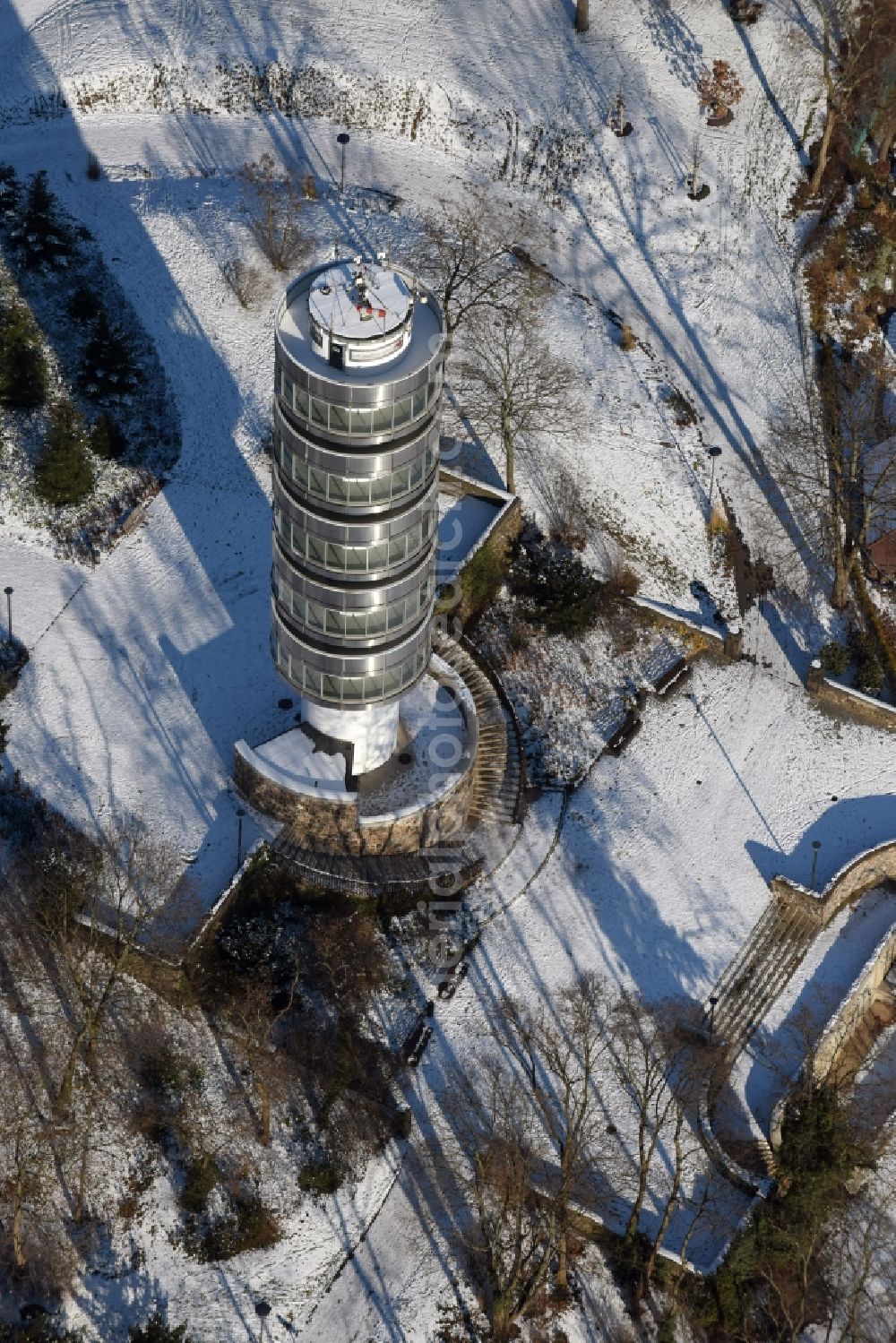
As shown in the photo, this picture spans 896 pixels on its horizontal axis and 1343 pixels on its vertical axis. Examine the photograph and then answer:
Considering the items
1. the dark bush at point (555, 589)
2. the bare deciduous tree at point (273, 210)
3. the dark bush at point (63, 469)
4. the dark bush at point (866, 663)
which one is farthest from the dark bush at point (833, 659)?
the dark bush at point (63, 469)

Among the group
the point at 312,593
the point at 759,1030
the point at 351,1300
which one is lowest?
the point at 351,1300

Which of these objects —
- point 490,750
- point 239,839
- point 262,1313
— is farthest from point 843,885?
point 262,1313

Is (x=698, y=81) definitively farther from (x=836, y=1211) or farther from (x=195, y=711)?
(x=836, y=1211)

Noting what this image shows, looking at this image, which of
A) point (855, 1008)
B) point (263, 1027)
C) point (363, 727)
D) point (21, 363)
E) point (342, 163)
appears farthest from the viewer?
point (342, 163)

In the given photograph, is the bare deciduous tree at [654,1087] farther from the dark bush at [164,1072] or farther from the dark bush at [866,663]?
the dark bush at [866,663]

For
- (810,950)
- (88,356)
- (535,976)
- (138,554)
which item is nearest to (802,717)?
(810,950)

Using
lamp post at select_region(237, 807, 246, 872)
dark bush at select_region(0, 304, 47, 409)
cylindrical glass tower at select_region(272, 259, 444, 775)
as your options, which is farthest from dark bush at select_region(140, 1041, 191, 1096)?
dark bush at select_region(0, 304, 47, 409)

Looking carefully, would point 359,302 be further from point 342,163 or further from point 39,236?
point 342,163

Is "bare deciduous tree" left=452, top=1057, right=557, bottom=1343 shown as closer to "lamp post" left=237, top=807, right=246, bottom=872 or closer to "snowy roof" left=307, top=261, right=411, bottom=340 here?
"lamp post" left=237, top=807, right=246, bottom=872
